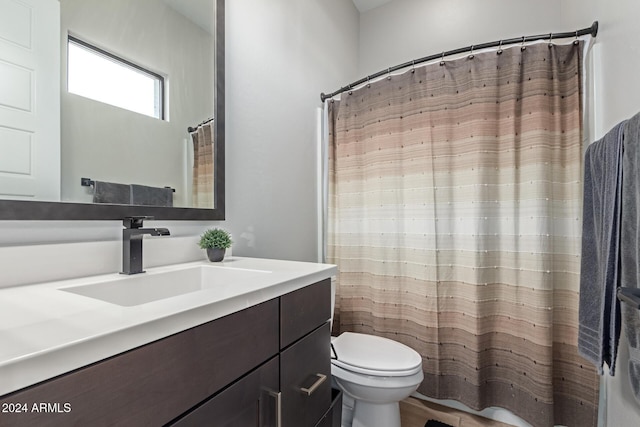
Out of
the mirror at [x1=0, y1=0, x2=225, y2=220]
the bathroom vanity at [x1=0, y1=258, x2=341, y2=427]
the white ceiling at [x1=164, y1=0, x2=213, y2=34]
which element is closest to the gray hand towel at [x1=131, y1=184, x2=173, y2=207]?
the mirror at [x1=0, y1=0, x2=225, y2=220]

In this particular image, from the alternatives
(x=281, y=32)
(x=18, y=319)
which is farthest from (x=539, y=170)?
(x=18, y=319)

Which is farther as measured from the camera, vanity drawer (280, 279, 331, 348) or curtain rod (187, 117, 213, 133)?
curtain rod (187, 117, 213, 133)

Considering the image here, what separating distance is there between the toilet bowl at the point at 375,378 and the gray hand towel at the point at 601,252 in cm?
63

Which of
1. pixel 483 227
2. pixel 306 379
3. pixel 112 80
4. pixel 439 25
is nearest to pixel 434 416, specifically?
pixel 483 227

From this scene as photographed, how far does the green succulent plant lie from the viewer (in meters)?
1.13

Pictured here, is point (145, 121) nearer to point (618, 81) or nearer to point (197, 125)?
point (197, 125)

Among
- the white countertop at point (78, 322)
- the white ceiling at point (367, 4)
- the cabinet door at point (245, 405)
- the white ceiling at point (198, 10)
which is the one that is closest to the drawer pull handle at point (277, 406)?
the cabinet door at point (245, 405)

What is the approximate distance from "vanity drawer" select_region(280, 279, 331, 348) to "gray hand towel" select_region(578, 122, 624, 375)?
86cm

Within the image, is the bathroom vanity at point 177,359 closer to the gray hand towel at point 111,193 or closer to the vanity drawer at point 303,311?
the vanity drawer at point 303,311

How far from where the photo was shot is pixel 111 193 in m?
0.94

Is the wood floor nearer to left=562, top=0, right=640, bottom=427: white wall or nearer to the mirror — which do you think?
left=562, top=0, right=640, bottom=427: white wall

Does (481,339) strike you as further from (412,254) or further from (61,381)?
(61,381)

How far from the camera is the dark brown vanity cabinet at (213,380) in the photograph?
1.28ft

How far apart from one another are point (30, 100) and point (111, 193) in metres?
0.30
